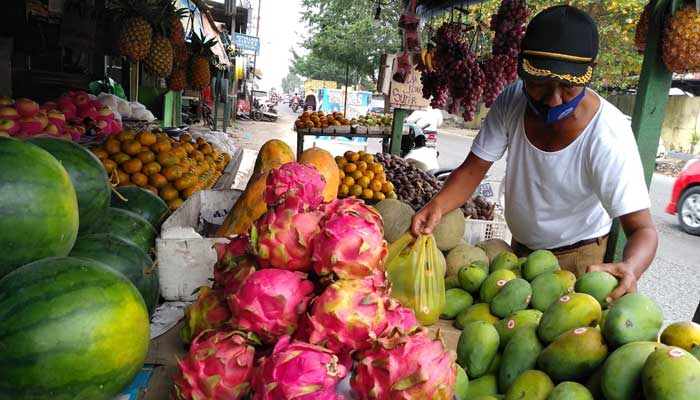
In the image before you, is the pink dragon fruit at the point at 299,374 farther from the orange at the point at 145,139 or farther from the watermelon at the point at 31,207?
the orange at the point at 145,139

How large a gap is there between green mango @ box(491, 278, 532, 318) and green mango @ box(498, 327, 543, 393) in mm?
239

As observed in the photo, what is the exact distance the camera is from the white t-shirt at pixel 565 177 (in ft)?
7.02

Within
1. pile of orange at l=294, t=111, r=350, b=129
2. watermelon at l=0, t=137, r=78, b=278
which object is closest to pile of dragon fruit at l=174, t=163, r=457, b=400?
watermelon at l=0, t=137, r=78, b=278

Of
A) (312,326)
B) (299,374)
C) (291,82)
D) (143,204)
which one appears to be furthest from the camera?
(291,82)

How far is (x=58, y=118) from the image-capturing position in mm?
3945

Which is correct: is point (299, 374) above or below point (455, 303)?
above

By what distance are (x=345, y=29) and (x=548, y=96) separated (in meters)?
23.8

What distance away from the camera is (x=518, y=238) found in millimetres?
2744

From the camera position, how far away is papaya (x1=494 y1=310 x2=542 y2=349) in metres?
→ 1.49

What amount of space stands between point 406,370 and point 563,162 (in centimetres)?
174

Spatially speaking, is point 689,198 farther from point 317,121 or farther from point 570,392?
point 570,392

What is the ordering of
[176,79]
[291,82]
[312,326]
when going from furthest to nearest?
[291,82]
[176,79]
[312,326]

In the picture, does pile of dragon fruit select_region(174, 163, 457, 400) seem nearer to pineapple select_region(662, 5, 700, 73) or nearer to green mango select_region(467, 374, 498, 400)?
green mango select_region(467, 374, 498, 400)

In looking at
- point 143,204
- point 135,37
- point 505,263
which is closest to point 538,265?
point 505,263
